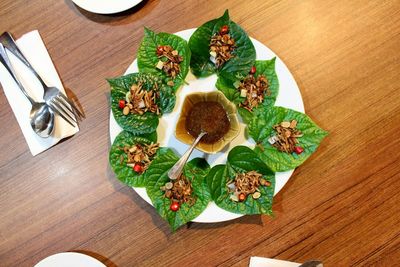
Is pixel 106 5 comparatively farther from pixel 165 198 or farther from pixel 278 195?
pixel 278 195

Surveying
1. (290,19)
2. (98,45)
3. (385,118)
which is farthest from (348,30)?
(98,45)

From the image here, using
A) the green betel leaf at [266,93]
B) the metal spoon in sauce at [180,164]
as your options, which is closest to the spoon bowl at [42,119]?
the metal spoon in sauce at [180,164]

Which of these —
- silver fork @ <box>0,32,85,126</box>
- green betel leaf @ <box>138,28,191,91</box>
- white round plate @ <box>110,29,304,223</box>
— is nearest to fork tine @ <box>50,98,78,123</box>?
silver fork @ <box>0,32,85,126</box>

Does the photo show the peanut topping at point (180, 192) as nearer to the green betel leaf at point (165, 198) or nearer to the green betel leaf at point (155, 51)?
the green betel leaf at point (165, 198)

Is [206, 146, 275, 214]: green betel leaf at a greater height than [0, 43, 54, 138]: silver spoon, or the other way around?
[0, 43, 54, 138]: silver spoon

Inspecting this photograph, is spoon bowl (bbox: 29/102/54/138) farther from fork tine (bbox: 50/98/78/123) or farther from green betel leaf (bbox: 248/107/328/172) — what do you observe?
green betel leaf (bbox: 248/107/328/172)

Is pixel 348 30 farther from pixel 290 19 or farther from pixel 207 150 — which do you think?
pixel 207 150

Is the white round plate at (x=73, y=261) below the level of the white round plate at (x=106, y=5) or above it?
below
